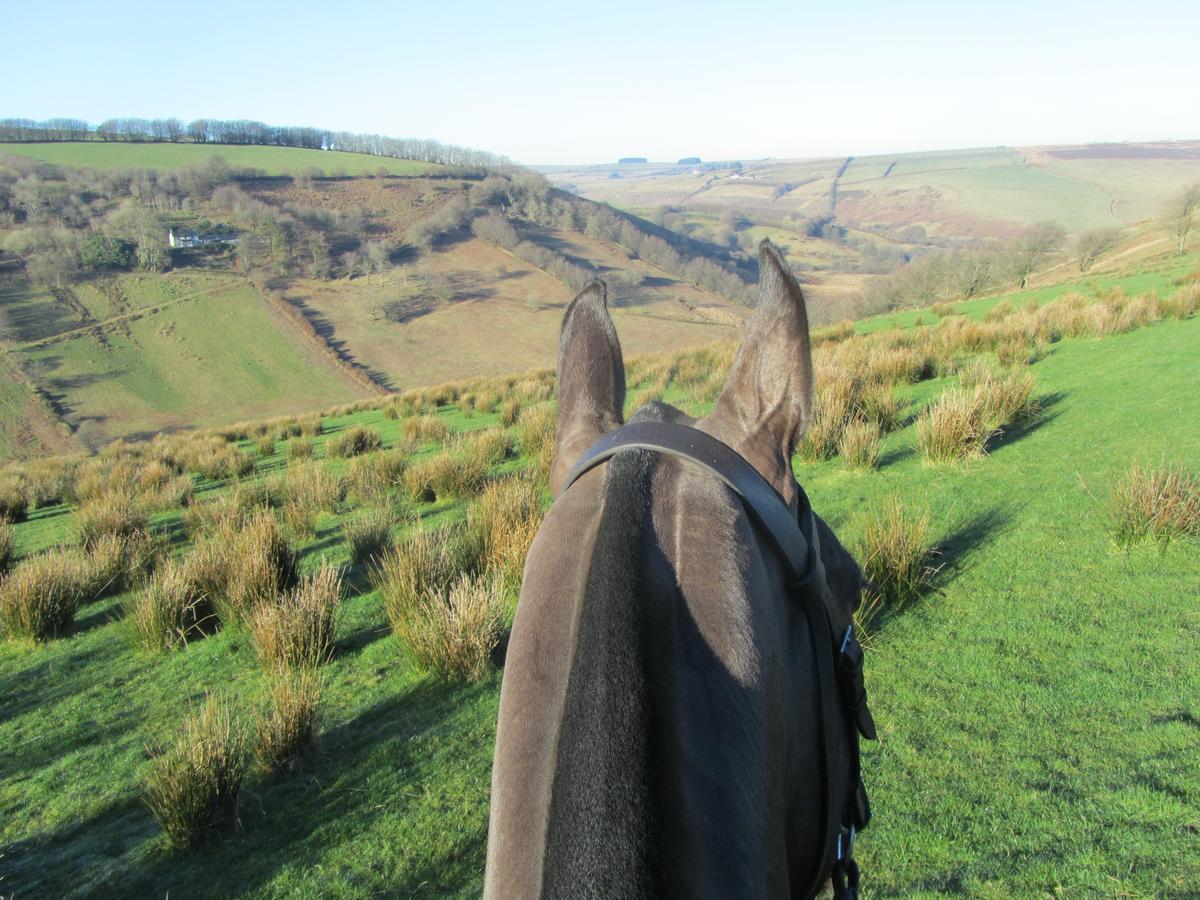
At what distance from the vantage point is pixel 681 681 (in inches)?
34.4

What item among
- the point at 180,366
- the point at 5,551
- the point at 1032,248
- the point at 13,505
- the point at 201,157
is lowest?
the point at 180,366

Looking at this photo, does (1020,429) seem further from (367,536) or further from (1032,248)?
(1032,248)

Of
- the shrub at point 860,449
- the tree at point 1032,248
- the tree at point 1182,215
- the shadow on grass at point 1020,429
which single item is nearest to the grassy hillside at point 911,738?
the shrub at point 860,449

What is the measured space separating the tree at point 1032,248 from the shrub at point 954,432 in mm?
30640

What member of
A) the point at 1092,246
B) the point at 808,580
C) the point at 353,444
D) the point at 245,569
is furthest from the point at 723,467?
the point at 1092,246

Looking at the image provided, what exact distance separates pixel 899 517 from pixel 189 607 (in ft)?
17.7

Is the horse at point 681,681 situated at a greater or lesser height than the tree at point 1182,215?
lesser

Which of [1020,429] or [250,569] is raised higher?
[1020,429]

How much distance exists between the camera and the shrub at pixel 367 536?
21.7 feet

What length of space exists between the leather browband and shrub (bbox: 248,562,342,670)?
12.6 ft

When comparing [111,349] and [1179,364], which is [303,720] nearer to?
[1179,364]

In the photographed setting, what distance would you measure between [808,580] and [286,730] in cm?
331

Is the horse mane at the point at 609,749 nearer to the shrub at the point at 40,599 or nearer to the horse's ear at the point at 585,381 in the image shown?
the horse's ear at the point at 585,381

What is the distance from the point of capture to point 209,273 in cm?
6800
